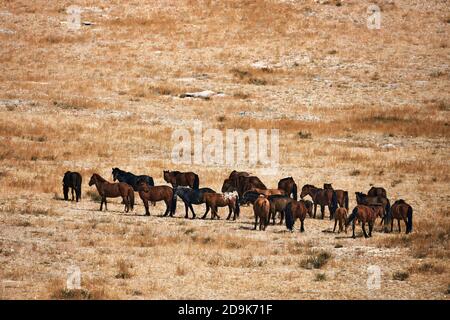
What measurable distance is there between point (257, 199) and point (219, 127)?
72.3 ft

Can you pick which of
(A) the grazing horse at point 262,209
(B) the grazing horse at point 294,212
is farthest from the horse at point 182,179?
(B) the grazing horse at point 294,212

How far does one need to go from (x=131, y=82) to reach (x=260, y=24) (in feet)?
59.4

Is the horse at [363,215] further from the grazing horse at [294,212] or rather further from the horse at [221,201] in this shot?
the horse at [221,201]

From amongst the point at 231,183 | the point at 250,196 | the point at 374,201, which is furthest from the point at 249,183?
the point at 374,201

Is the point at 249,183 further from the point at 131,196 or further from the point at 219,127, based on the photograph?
the point at 219,127

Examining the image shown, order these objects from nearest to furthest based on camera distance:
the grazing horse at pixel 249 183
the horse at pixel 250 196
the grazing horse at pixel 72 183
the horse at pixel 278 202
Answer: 1. the horse at pixel 278 202
2. the horse at pixel 250 196
3. the grazing horse at pixel 72 183
4. the grazing horse at pixel 249 183

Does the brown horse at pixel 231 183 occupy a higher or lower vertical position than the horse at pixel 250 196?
higher

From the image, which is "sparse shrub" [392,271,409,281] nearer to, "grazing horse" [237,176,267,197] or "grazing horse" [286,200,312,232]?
"grazing horse" [286,200,312,232]

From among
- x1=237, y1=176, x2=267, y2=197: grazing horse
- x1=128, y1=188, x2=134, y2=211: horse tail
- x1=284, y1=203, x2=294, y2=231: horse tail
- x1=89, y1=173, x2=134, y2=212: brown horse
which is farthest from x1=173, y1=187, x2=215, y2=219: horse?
x1=284, y1=203, x2=294, y2=231: horse tail

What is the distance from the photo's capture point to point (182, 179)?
33.7 meters

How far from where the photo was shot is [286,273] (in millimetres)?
22438

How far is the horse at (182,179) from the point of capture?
110 ft

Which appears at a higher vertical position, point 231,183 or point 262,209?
point 231,183
